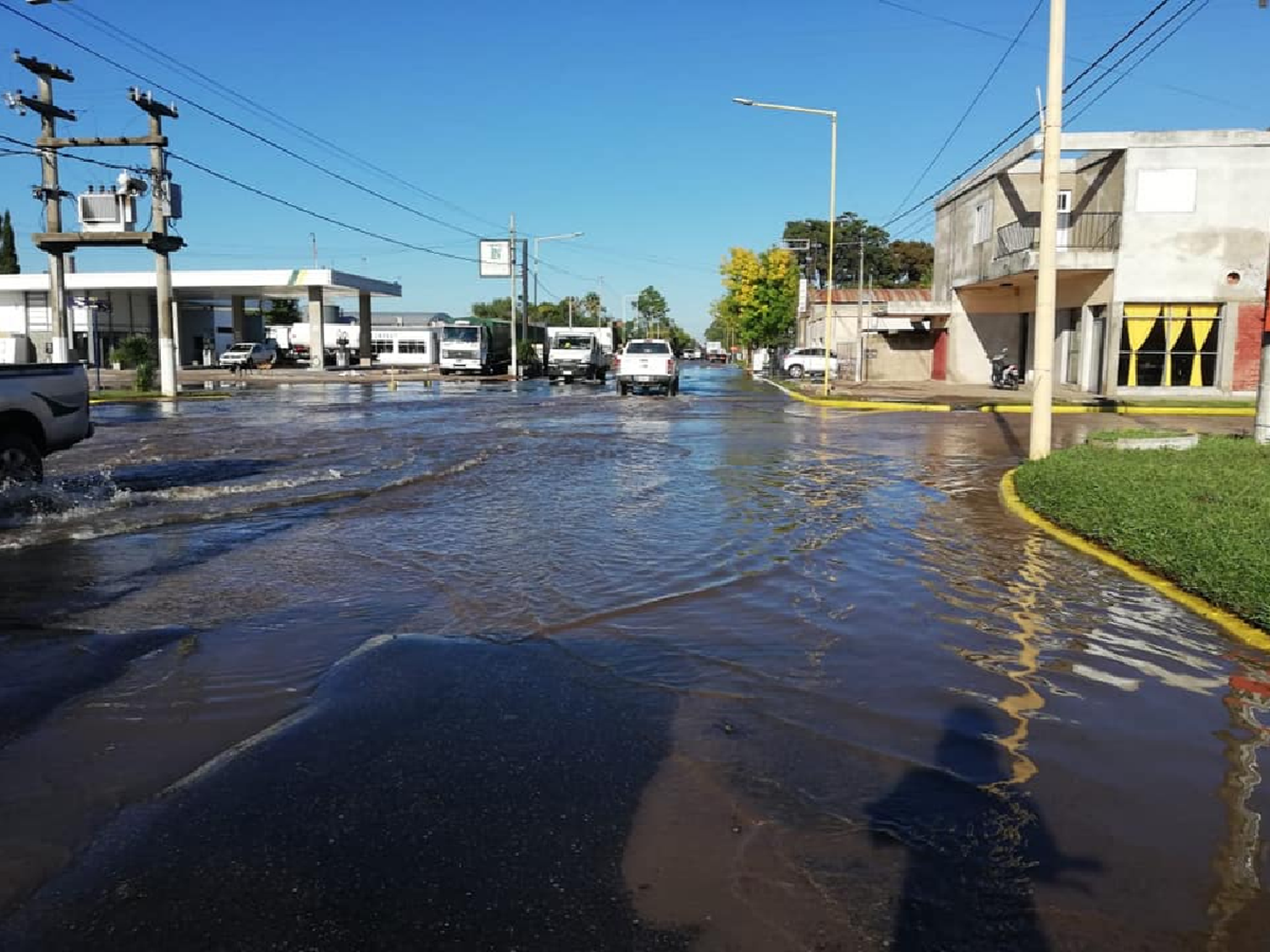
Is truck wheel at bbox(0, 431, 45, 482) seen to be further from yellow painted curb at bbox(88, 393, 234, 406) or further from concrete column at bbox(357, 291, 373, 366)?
concrete column at bbox(357, 291, 373, 366)

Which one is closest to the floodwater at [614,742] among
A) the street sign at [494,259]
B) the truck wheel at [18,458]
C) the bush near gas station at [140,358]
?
the truck wheel at [18,458]

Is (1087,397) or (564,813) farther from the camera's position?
(1087,397)

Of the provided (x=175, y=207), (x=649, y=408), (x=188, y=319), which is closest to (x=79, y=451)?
(x=649, y=408)

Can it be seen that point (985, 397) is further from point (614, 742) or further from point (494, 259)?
point (494, 259)

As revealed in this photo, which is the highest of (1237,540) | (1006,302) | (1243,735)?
(1006,302)

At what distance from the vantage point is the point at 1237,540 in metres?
7.02

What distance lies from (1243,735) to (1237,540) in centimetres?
280

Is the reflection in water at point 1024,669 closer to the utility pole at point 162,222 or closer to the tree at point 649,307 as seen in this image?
the utility pole at point 162,222

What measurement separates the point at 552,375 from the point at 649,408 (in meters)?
21.0

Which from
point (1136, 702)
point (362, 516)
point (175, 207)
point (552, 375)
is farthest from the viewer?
point (552, 375)

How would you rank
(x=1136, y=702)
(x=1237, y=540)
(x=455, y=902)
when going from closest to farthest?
1. (x=455, y=902)
2. (x=1136, y=702)
3. (x=1237, y=540)

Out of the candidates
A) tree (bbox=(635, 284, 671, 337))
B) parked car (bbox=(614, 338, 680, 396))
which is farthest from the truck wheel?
tree (bbox=(635, 284, 671, 337))

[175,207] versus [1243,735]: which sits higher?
[175,207]

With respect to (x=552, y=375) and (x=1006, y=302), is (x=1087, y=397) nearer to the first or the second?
(x=1006, y=302)
